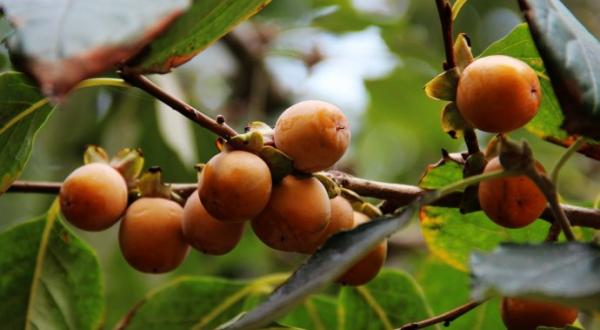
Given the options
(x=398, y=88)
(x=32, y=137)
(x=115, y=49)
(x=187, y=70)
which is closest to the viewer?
(x=115, y=49)

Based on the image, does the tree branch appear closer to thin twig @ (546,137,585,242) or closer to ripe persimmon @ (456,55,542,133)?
thin twig @ (546,137,585,242)

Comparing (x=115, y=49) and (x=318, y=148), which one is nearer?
(x=115, y=49)

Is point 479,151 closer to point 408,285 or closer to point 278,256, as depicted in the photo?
point 408,285

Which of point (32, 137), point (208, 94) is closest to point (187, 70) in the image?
point (208, 94)

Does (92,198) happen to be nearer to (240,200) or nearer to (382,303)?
(240,200)

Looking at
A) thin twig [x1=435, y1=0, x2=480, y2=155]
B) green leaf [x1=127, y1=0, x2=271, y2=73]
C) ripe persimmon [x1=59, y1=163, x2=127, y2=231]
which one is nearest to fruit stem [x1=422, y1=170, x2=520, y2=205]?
thin twig [x1=435, y1=0, x2=480, y2=155]

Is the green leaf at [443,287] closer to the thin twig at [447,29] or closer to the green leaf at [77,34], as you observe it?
the thin twig at [447,29]

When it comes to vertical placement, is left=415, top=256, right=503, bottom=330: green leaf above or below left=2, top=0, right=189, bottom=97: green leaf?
below
